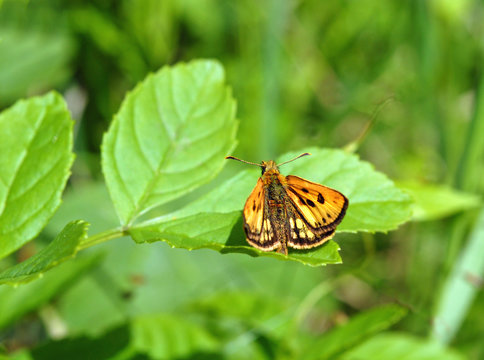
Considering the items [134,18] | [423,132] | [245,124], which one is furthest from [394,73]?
[134,18]

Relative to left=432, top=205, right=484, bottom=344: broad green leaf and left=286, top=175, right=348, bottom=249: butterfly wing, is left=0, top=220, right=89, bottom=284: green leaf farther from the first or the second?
left=432, top=205, right=484, bottom=344: broad green leaf

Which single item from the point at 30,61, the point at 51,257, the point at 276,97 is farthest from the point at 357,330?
the point at 30,61

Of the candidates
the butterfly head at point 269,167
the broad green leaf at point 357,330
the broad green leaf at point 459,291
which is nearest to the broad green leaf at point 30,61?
the butterfly head at point 269,167

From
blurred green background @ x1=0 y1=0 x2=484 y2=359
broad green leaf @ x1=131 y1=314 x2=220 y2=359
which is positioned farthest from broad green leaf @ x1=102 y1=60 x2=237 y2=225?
blurred green background @ x1=0 y1=0 x2=484 y2=359

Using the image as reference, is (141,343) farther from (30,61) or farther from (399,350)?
(30,61)

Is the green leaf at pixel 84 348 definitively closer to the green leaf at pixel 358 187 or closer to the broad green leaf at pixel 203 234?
the broad green leaf at pixel 203 234

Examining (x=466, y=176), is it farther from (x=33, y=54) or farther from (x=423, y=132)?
(x=33, y=54)
